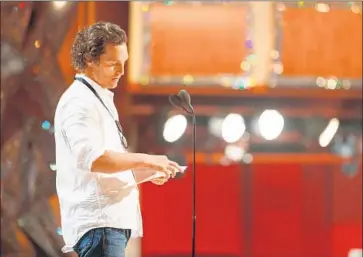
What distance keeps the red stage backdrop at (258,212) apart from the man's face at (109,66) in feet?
5.12

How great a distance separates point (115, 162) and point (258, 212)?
1.83 metres

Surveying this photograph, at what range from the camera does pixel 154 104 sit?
10.6 feet

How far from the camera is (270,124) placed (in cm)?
327

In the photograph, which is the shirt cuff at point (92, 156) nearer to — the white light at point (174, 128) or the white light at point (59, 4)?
the white light at point (59, 4)

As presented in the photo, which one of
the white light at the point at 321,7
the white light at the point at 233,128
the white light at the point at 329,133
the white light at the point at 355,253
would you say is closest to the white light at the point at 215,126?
the white light at the point at 233,128

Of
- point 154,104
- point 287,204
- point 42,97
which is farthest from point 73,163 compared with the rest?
point 287,204

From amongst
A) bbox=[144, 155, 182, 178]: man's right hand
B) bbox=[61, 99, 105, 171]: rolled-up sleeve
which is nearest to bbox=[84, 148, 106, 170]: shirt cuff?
bbox=[61, 99, 105, 171]: rolled-up sleeve

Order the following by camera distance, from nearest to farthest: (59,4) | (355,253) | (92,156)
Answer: (92,156) → (59,4) → (355,253)

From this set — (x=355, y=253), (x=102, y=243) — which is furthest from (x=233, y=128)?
(x=102, y=243)

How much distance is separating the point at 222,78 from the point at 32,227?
3.64 feet

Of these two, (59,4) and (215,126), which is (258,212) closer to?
(215,126)

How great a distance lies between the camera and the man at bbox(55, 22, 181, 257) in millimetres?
1597

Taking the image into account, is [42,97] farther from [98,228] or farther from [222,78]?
[98,228]

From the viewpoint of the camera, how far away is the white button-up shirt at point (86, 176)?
160 cm
